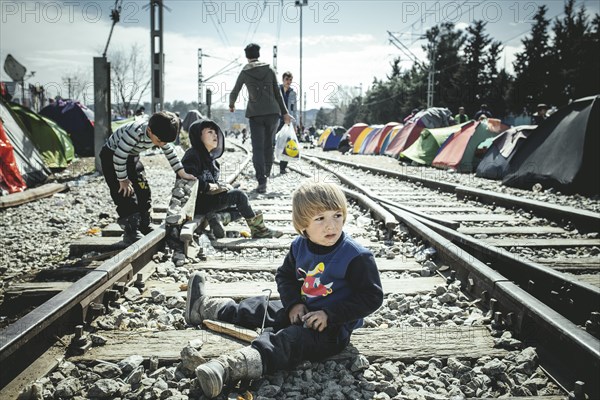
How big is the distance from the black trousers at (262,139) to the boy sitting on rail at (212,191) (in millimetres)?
2106

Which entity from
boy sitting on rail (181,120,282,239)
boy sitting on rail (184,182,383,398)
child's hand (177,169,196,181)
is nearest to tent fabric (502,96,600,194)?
boy sitting on rail (181,120,282,239)

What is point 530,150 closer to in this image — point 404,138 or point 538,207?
point 538,207

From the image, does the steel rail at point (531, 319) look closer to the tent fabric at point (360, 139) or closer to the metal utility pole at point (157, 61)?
the metal utility pole at point (157, 61)

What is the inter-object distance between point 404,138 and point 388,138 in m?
2.44

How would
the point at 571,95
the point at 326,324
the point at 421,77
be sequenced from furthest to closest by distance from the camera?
the point at 421,77 → the point at 571,95 → the point at 326,324

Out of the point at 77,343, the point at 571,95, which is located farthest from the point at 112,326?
the point at 571,95

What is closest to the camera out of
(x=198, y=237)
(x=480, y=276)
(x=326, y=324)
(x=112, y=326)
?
(x=326, y=324)

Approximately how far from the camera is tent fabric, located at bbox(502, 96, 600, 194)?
22.4 feet

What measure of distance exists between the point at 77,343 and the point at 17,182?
6.47 m

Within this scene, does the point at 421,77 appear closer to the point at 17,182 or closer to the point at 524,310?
the point at 17,182

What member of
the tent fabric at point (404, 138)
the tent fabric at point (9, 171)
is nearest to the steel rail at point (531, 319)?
the tent fabric at point (9, 171)

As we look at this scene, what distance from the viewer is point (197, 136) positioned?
14.5 feet

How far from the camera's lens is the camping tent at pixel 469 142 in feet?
37.0

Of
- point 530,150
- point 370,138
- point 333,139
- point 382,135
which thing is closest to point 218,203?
point 530,150
